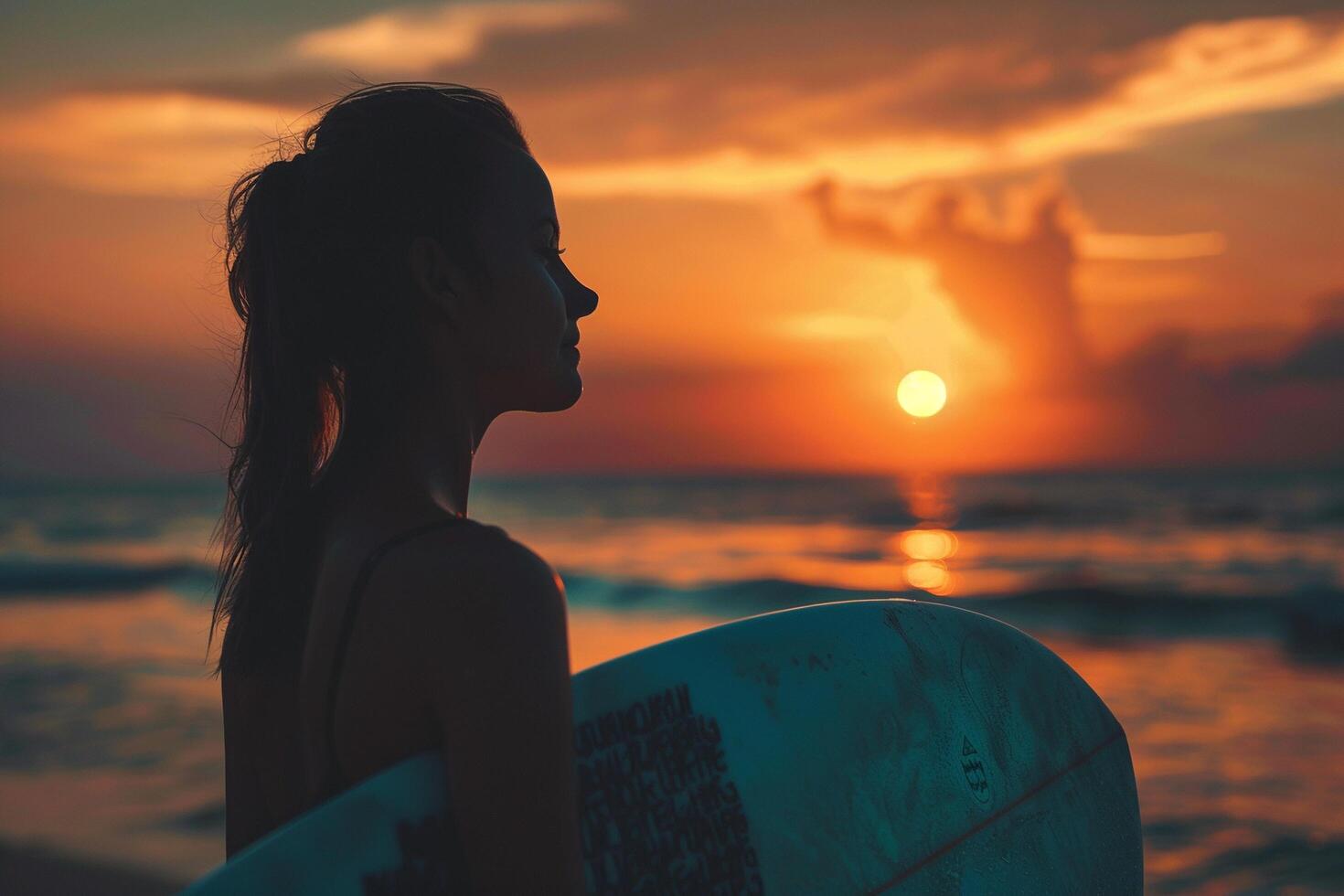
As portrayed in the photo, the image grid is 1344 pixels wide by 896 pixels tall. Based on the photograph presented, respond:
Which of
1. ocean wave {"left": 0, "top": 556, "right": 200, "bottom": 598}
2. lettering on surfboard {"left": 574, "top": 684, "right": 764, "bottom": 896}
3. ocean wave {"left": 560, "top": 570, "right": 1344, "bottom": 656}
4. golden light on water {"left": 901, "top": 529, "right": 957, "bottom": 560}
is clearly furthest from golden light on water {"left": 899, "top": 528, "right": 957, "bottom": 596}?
lettering on surfboard {"left": 574, "top": 684, "right": 764, "bottom": 896}

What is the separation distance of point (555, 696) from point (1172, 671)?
28.3 ft

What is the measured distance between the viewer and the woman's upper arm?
88 cm

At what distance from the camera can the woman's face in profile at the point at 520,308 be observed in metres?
1.14

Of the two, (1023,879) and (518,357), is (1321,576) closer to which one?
(1023,879)

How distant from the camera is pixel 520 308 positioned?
1157 millimetres

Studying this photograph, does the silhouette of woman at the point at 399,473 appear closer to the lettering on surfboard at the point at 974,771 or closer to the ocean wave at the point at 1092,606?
the lettering on surfboard at the point at 974,771

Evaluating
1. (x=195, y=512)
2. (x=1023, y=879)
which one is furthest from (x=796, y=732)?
(x=195, y=512)

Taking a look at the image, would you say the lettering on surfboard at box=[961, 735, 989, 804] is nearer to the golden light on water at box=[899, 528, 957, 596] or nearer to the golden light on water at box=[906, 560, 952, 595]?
the golden light on water at box=[899, 528, 957, 596]

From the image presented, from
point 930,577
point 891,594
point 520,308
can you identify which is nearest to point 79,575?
point 891,594

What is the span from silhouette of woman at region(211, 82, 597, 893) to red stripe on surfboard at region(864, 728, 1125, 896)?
101 cm

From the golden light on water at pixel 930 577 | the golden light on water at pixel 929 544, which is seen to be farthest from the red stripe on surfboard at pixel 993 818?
the golden light on water at pixel 929 544

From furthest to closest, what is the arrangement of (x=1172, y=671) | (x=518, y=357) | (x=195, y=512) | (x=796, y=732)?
(x=195, y=512) < (x=1172, y=671) < (x=796, y=732) < (x=518, y=357)

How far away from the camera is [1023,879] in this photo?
2068mm

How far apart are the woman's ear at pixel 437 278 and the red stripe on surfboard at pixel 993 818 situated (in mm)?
1199
